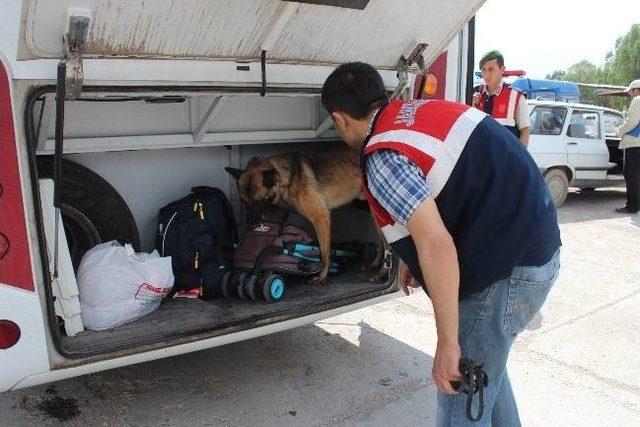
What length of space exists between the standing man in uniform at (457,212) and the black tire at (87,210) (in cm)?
195

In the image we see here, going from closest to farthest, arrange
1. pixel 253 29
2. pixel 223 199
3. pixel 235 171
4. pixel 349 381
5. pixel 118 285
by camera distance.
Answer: pixel 253 29, pixel 118 285, pixel 349 381, pixel 223 199, pixel 235 171

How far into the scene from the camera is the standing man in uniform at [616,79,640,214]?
9.05 m

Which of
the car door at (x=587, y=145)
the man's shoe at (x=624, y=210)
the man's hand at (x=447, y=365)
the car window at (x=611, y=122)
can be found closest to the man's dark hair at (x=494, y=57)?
the man's hand at (x=447, y=365)

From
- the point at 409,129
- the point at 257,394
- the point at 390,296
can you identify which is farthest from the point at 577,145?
the point at 409,129

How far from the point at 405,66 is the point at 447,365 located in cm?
194

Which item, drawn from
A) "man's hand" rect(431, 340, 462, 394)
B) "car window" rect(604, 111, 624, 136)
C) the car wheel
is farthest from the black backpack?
"car window" rect(604, 111, 624, 136)

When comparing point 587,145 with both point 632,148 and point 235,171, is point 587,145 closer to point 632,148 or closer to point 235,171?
point 632,148

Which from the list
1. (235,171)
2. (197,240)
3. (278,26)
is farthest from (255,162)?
(278,26)

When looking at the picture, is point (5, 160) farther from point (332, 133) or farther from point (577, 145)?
A: point (577, 145)

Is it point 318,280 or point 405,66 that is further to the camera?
point 318,280

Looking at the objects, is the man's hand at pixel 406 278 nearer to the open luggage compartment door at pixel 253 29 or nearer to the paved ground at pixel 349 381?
the paved ground at pixel 349 381

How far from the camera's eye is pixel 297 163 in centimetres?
411

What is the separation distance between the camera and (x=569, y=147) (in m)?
9.67

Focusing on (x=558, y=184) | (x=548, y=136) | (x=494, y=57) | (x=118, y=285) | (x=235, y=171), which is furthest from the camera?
(x=558, y=184)
